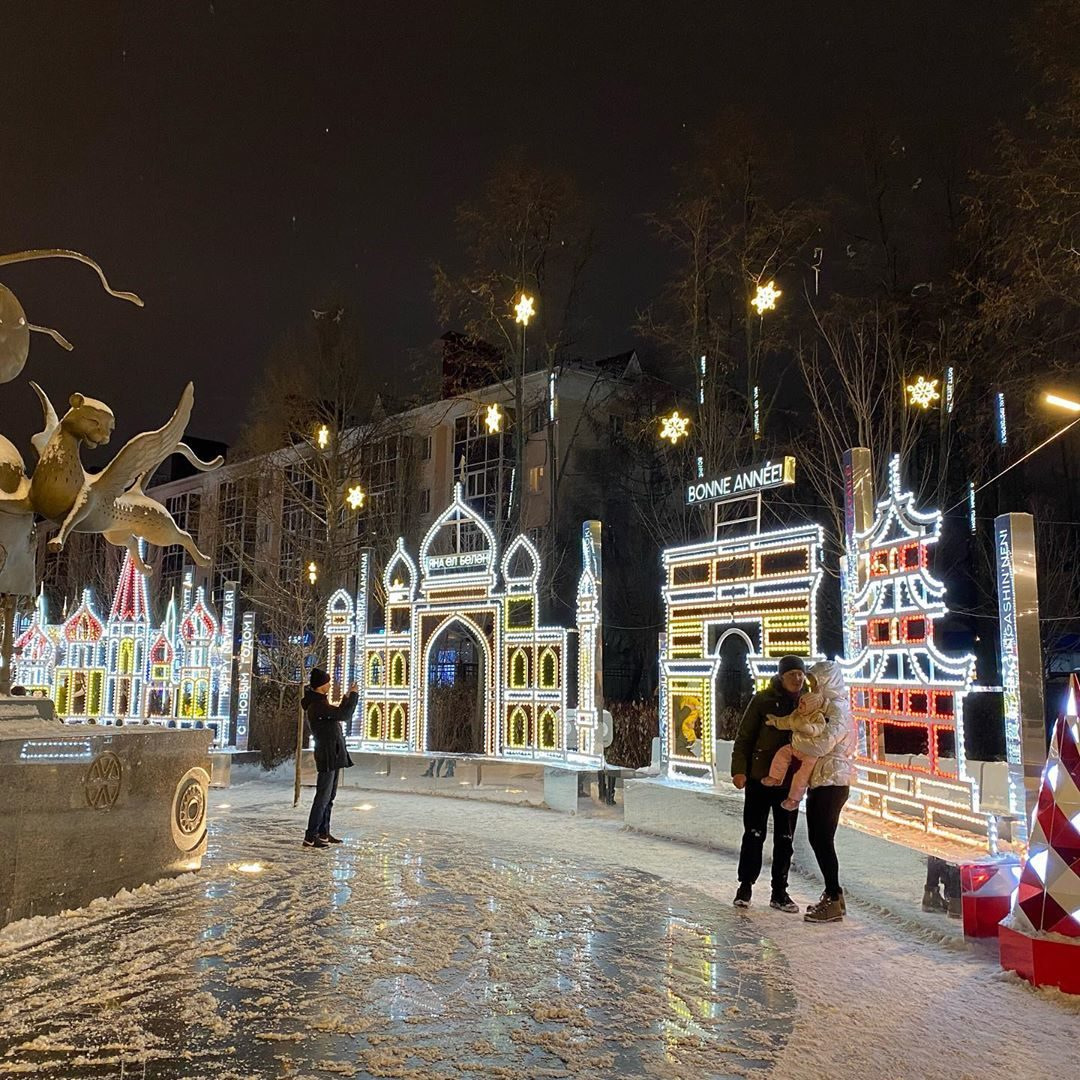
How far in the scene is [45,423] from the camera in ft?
28.4

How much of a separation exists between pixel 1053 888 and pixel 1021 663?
2503 mm

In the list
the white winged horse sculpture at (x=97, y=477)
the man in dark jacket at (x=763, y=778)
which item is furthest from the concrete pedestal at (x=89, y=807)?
the man in dark jacket at (x=763, y=778)

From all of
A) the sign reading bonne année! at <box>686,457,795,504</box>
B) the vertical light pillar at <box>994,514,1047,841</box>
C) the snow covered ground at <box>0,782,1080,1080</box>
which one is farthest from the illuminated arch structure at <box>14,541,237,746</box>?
the vertical light pillar at <box>994,514,1047,841</box>

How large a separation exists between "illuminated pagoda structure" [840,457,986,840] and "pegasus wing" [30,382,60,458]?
7.67m

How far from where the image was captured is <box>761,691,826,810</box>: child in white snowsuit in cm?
675

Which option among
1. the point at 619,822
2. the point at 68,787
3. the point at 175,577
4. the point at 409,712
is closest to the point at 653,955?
the point at 68,787

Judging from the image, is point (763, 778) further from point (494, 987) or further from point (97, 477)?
point (97, 477)

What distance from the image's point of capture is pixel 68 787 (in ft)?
21.2

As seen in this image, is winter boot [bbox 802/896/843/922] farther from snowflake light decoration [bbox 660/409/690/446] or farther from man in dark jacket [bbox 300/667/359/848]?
snowflake light decoration [bbox 660/409/690/446]

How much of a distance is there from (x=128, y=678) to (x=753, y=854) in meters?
14.6

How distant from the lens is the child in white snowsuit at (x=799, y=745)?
22.1ft

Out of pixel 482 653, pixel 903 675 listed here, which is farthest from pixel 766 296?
pixel 903 675

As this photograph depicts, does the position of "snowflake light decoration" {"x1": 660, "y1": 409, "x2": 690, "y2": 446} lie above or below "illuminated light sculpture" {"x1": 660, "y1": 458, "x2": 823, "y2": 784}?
above

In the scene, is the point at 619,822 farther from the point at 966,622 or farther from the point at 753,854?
the point at 966,622
